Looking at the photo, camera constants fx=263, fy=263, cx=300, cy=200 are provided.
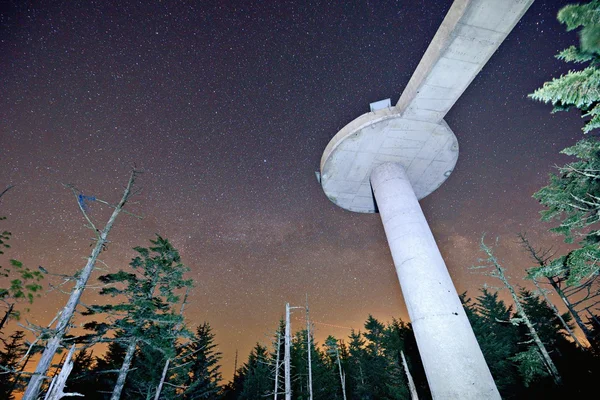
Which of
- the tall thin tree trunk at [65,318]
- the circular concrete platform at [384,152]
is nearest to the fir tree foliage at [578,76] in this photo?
the circular concrete platform at [384,152]

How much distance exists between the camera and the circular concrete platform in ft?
28.4

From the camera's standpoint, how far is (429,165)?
1034cm

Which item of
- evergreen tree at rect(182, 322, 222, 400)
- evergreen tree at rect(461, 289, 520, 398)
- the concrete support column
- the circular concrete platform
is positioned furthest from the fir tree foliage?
evergreen tree at rect(182, 322, 222, 400)

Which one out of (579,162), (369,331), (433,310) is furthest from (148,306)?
(369,331)

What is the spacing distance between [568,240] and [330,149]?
1272 cm

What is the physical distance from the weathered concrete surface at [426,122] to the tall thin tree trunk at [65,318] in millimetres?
8676

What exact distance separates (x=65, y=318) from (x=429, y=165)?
45.2 feet

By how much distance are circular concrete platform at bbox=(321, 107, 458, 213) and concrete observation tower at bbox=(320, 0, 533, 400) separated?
0.03 metres

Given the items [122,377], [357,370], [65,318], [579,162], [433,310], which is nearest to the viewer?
[433,310]

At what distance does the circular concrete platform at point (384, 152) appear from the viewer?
8648 mm

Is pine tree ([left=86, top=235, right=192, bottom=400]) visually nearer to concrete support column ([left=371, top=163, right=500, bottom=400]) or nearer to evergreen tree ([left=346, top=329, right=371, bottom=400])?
concrete support column ([left=371, top=163, right=500, bottom=400])

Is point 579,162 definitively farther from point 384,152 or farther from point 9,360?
point 9,360

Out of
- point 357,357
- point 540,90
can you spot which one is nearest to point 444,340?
point 540,90

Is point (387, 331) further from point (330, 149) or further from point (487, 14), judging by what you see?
point (487, 14)
